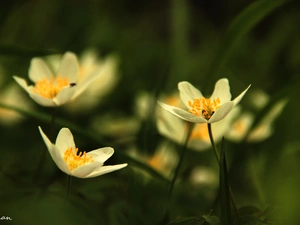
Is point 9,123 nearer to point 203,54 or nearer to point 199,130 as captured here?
point 199,130

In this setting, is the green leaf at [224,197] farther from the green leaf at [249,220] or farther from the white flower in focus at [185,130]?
the white flower in focus at [185,130]

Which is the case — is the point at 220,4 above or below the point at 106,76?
above

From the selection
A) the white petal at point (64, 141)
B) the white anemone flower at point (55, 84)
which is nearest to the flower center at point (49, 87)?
the white anemone flower at point (55, 84)

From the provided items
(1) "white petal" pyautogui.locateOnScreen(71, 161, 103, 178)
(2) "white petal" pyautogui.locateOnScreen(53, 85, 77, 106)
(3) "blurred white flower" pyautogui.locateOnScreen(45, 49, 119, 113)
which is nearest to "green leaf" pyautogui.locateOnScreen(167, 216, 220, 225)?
(1) "white petal" pyautogui.locateOnScreen(71, 161, 103, 178)

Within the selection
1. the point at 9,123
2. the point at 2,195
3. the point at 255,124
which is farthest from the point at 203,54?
the point at 2,195

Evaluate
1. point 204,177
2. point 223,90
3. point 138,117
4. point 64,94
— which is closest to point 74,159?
point 64,94

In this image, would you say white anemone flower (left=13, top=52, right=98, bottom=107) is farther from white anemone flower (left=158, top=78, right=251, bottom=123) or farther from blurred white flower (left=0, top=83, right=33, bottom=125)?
blurred white flower (left=0, top=83, right=33, bottom=125)
